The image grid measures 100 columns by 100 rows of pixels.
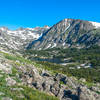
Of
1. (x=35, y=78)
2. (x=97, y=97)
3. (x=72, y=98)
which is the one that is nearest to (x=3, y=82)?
(x=35, y=78)

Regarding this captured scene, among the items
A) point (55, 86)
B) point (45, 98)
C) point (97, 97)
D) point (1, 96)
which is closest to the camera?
point (1, 96)

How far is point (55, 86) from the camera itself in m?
27.5

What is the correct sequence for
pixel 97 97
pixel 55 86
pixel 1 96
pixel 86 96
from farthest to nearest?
pixel 55 86 → pixel 97 97 → pixel 86 96 → pixel 1 96

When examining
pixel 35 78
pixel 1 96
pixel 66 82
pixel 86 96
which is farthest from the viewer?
pixel 66 82

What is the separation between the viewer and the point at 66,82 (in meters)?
36.3

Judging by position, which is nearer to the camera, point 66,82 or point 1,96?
point 1,96

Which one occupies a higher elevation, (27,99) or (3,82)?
(3,82)

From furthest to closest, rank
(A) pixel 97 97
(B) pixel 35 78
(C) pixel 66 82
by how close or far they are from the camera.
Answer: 1. (C) pixel 66 82
2. (B) pixel 35 78
3. (A) pixel 97 97

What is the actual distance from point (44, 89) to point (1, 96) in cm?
884

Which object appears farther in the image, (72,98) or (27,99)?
(72,98)

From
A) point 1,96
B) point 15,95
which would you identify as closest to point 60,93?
point 15,95

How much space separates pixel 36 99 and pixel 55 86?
24.5 feet

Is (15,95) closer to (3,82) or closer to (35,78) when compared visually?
(3,82)

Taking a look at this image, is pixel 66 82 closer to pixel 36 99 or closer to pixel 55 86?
pixel 55 86
